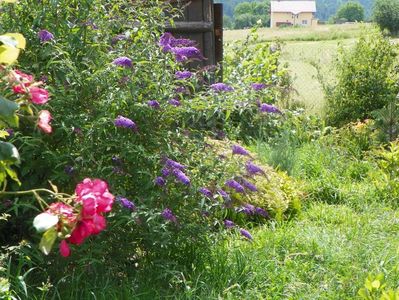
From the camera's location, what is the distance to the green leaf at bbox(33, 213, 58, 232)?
1627 millimetres

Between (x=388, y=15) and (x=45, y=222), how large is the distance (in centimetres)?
2264

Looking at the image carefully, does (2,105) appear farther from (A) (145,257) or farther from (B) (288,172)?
(B) (288,172)

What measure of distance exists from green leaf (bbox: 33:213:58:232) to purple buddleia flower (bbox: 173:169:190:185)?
1.73m

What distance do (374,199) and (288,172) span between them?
33.3 inches

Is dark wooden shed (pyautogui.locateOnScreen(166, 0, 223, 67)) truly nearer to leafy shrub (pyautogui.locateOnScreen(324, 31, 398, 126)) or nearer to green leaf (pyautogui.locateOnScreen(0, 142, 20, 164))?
leafy shrub (pyautogui.locateOnScreen(324, 31, 398, 126))

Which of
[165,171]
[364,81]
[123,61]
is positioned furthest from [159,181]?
[364,81]

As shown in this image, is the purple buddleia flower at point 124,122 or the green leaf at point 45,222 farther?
the purple buddleia flower at point 124,122

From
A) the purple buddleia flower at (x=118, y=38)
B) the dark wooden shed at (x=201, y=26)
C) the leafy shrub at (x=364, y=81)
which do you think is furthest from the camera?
the leafy shrub at (x=364, y=81)

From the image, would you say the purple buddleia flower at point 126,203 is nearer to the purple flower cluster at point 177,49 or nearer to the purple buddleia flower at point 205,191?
the purple buddleia flower at point 205,191

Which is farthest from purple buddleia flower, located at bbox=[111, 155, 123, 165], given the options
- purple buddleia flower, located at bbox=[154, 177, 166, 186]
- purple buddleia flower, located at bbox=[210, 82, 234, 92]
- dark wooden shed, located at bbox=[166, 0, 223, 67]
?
dark wooden shed, located at bbox=[166, 0, 223, 67]

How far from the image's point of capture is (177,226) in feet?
11.4

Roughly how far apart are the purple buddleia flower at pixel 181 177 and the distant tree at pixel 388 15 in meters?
18.6

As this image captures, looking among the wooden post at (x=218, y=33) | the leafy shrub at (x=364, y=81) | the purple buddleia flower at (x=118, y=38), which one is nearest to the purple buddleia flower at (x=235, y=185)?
the purple buddleia flower at (x=118, y=38)

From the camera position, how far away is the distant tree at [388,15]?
70.9 feet
